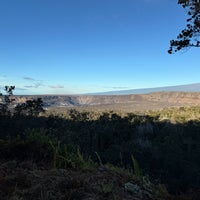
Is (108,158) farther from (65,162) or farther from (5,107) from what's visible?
(65,162)

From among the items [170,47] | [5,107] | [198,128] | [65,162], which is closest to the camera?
[65,162]

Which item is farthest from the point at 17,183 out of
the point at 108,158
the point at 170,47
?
the point at 108,158

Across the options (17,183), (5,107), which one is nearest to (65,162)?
(17,183)

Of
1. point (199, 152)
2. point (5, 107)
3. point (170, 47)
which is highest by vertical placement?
point (170, 47)

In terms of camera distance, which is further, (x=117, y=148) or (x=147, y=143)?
(x=147, y=143)

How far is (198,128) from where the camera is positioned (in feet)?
209

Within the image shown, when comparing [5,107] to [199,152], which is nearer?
[5,107]

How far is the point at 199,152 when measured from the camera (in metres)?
49.8

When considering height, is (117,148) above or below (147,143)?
above

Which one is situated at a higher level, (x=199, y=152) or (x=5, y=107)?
(x=5, y=107)

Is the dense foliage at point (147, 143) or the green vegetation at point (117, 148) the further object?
the dense foliage at point (147, 143)

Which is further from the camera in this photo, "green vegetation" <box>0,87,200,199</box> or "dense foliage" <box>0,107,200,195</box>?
"dense foliage" <box>0,107,200,195</box>

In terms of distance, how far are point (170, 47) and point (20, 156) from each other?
6896 mm

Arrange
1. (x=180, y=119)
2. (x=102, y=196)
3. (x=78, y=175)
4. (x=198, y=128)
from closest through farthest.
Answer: (x=102, y=196) → (x=78, y=175) → (x=198, y=128) → (x=180, y=119)
